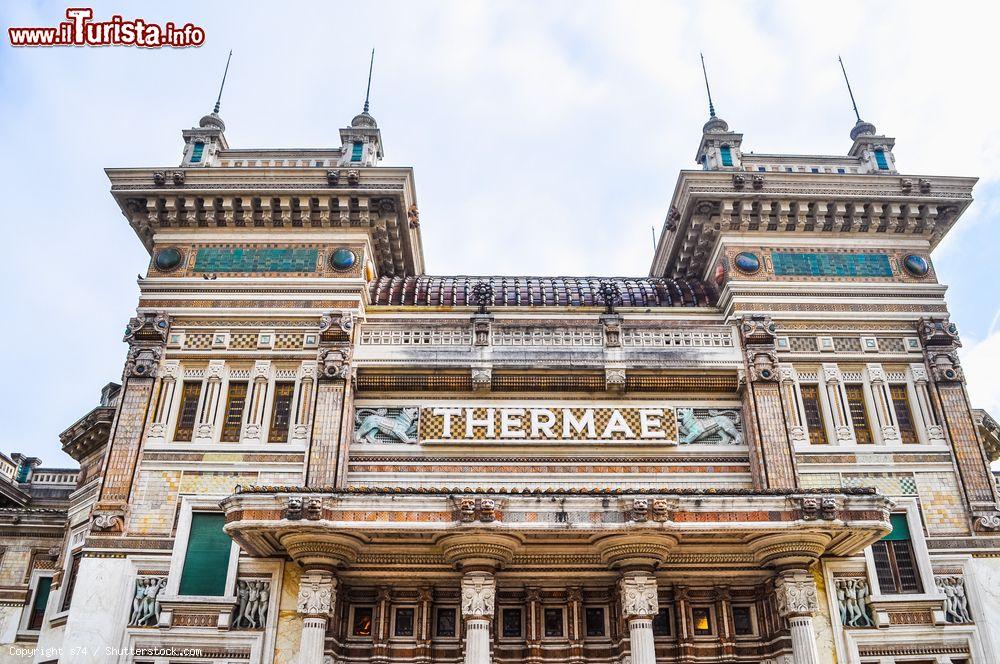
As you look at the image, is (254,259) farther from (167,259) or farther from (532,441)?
(532,441)

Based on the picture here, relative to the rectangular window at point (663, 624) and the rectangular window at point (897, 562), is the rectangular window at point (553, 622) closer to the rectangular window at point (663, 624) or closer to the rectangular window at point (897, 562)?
the rectangular window at point (663, 624)

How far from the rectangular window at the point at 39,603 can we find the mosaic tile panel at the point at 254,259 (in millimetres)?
14403

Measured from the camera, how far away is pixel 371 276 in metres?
27.0

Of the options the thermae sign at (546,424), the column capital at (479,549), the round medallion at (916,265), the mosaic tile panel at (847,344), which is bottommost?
the column capital at (479,549)

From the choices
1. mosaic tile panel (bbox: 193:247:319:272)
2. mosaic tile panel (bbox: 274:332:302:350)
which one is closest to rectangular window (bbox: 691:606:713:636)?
mosaic tile panel (bbox: 274:332:302:350)

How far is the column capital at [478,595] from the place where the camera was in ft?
62.1

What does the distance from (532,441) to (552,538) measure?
404cm

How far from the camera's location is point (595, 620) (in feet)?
69.2

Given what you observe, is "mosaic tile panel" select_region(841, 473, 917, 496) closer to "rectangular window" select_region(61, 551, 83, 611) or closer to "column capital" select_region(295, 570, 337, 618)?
"column capital" select_region(295, 570, 337, 618)

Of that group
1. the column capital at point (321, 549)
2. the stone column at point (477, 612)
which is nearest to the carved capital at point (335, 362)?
the column capital at point (321, 549)

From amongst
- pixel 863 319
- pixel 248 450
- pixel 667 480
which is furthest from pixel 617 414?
pixel 248 450

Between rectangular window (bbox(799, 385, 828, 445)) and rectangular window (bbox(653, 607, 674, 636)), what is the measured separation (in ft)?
21.8

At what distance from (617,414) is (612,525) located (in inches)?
206

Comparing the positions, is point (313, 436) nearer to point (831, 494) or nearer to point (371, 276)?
point (371, 276)
